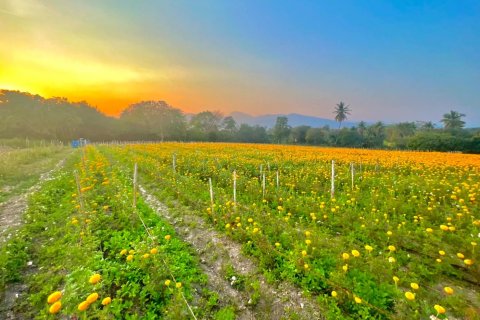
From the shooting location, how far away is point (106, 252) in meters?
5.80

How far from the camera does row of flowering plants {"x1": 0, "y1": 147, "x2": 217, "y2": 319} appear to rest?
393 cm

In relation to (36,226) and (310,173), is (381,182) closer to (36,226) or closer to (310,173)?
(310,173)

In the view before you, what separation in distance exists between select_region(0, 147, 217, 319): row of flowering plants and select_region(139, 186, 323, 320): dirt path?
0.35m

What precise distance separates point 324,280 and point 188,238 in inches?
158

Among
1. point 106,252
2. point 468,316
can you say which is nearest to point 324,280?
point 468,316

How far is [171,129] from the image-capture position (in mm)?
93250

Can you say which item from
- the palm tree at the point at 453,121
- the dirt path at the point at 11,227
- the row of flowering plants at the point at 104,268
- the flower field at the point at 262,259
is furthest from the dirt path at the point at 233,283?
the palm tree at the point at 453,121

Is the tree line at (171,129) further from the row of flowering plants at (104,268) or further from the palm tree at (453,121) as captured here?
the row of flowering plants at (104,268)

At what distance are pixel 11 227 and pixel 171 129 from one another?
8922cm

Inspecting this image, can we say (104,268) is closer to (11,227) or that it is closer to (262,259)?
(262,259)

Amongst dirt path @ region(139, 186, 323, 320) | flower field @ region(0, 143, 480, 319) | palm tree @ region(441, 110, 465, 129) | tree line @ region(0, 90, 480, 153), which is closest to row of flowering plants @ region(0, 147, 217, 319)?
flower field @ region(0, 143, 480, 319)

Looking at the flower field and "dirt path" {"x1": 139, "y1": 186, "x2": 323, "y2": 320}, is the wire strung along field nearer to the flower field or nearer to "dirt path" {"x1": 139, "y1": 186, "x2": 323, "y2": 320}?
the flower field

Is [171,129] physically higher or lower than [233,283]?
Answer: higher

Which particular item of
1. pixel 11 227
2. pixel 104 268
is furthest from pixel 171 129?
pixel 104 268
